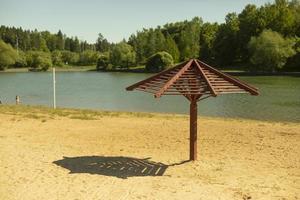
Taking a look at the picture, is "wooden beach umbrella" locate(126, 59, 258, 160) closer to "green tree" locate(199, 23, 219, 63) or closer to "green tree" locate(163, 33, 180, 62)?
"green tree" locate(199, 23, 219, 63)

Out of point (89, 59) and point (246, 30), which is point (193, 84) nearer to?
point (246, 30)

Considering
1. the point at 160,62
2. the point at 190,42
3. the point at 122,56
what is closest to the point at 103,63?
the point at 122,56

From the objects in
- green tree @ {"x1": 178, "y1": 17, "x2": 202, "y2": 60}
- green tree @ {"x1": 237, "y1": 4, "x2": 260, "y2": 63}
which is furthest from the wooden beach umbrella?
green tree @ {"x1": 178, "y1": 17, "x2": 202, "y2": 60}

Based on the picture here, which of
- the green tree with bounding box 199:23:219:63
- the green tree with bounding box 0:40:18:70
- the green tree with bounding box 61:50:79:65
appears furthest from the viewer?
the green tree with bounding box 61:50:79:65

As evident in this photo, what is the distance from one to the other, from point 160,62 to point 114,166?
101 meters

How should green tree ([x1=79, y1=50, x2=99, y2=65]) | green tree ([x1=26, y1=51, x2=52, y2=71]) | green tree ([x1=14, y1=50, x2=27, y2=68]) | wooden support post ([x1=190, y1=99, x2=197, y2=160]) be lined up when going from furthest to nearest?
green tree ([x1=79, y1=50, x2=99, y2=65]) < green tree ([x1=14, y1=50, x2=27, y2=68]) < green tree ([x1=26, y1=51, x2=52, y2=71]) < wooden support post ([x1=190, y1=99, x2=197, y2=160])

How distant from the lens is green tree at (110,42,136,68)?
Answer: 132 m

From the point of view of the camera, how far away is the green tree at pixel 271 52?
318ft

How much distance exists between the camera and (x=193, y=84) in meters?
13.8

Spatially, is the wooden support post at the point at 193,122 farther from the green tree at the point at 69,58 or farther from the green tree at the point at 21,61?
the green tree at the point at 69,58

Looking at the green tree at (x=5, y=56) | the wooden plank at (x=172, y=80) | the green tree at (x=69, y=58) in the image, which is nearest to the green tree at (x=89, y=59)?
the green tree at (x=69, y=58)

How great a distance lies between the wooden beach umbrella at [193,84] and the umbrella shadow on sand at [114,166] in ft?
5.31

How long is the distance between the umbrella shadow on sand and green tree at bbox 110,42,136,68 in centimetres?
11781

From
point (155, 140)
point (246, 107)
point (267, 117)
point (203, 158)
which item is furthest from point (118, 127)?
point (246, 107)
